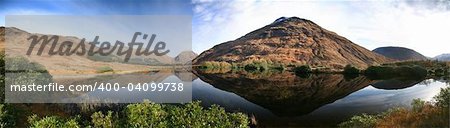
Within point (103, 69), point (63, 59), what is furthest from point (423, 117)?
point (63, 59)

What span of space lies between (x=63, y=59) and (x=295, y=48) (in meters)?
10.8

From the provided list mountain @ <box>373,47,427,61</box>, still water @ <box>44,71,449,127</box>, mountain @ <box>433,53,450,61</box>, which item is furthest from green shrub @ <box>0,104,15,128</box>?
mountain @ <box>433,53,450,61</box>

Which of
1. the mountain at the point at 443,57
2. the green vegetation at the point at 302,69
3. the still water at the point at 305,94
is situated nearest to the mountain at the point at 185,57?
the still water at the point at 305,94

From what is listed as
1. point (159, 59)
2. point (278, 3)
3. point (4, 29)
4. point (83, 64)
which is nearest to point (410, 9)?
point (278, 3)

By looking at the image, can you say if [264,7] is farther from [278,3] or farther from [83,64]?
[83,64]

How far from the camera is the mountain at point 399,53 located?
17.7m

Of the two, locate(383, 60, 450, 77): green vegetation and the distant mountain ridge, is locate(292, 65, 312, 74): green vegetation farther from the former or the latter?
the distant mountain ridge

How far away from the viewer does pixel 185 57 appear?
17.1m

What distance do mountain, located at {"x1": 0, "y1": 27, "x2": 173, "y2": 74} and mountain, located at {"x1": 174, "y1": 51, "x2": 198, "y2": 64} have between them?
0.63 meters

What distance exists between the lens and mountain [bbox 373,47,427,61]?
17.7 m

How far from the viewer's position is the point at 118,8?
47.4ft

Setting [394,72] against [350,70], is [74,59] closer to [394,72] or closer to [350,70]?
[350,70]

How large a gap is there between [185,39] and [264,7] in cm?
354

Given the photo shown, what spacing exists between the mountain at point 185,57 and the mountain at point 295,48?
56 centimetres
